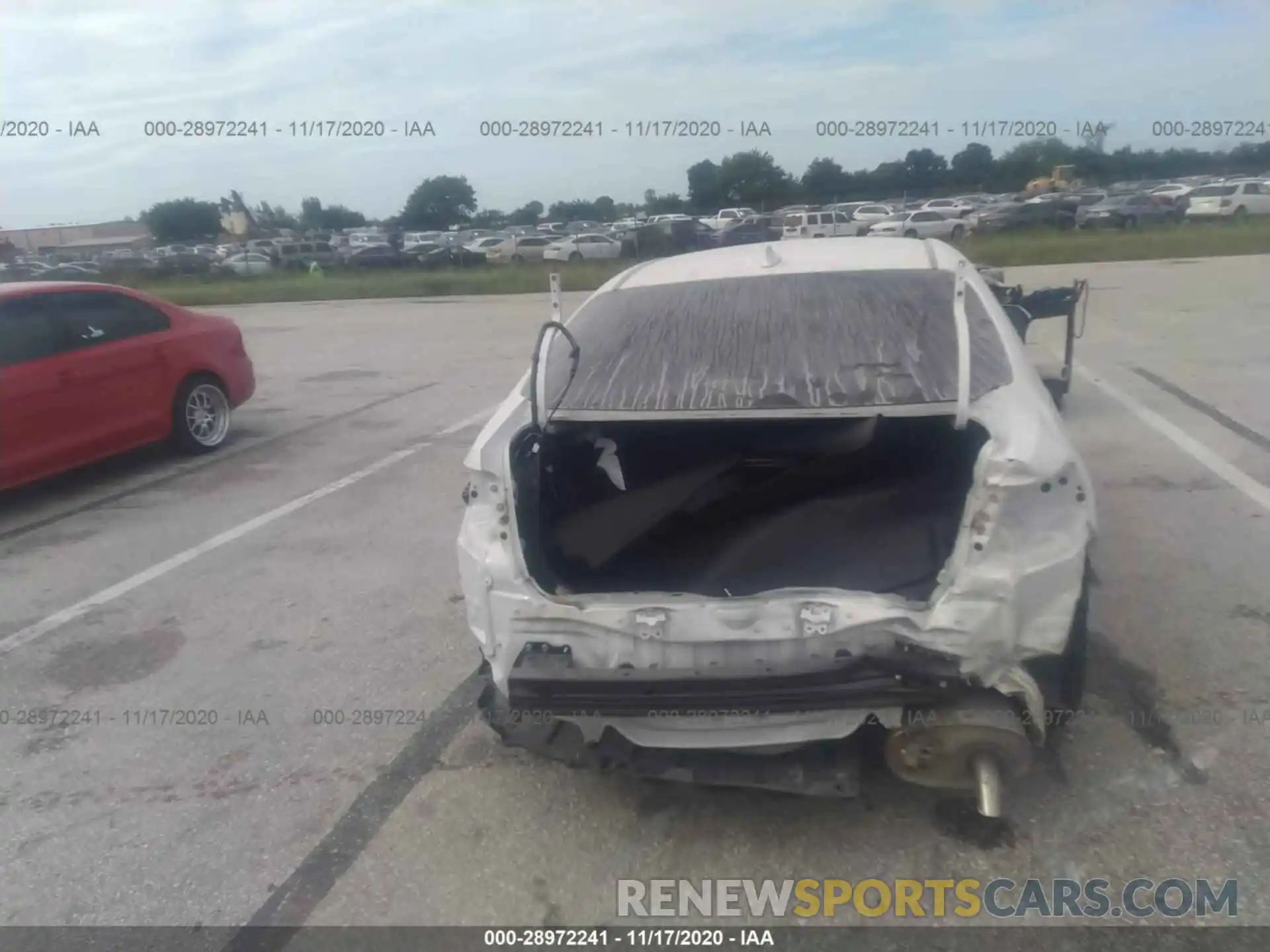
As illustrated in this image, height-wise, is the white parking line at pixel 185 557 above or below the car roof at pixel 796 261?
below

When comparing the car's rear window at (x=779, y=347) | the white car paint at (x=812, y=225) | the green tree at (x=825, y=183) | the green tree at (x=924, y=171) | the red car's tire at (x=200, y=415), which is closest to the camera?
the car's rear window at (x=779, y=347)

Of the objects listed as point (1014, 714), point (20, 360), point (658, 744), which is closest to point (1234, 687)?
point (1014, 714)

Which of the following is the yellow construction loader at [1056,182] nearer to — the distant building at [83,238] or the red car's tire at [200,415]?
the red car's tire at [200,415]

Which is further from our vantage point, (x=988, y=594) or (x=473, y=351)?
(x=473, y=351)

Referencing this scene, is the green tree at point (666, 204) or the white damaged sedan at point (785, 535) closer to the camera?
the white damaged sedan at point (785, 535)

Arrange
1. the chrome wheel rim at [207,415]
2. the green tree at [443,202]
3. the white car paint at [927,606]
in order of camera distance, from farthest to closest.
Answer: the green tree at [443,202] < the chrome wheel rim at [207,415] < the white car paint at [927,606]

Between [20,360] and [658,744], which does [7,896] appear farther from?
[20,360]

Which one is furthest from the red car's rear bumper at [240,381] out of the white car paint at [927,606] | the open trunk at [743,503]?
the white car paint at [927,606]

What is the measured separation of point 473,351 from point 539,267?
18760 millimetres

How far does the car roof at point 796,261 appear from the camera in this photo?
4082 millimetres

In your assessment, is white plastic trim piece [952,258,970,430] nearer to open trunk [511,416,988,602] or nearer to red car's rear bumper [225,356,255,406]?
open trunk [511,416,988,602]

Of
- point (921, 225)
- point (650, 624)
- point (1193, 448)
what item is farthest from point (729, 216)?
point (921, 225)

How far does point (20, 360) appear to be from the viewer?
23.1 feet

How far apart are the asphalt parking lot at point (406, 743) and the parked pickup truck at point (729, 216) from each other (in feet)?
23.1
